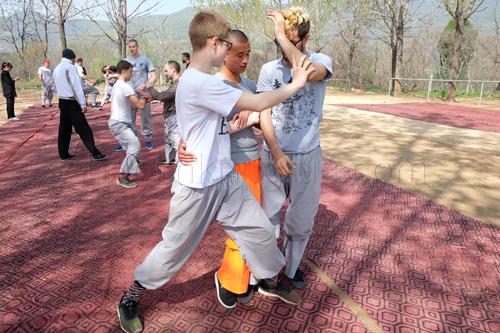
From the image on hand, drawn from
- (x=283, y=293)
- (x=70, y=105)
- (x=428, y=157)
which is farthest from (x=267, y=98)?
(x=428, y=157)

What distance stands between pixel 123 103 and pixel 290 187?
138 inches

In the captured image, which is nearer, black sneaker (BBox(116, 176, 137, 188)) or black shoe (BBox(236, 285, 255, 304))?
black shoe (BBox(236, 285, 255, 304))

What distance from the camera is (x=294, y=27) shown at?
2189 mm

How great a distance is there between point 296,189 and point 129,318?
1.37 metres

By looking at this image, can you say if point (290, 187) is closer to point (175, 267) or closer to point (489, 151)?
point (175, 267)

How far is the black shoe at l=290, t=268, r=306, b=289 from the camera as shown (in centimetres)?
272

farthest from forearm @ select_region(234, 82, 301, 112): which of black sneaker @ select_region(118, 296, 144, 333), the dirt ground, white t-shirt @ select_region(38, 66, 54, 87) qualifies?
white t-shirt @ select_region(38, 66, 54, 87)

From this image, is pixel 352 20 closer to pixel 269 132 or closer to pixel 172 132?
pixel 172 132

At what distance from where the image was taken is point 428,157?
678 centimetres

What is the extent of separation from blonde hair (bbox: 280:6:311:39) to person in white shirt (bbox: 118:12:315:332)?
14.0 inches

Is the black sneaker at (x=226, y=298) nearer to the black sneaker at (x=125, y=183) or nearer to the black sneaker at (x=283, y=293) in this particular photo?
the black sneaker at (x=283, y=293)

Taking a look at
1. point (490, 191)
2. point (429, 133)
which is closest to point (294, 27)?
point (490, 191)

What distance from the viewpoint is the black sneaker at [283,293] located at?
2539 mm

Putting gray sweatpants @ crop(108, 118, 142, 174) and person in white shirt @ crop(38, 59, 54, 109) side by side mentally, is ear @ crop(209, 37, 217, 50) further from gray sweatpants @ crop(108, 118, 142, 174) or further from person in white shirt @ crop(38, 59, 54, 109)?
person in white shirt @ crop(38, 59, 54, 109)
